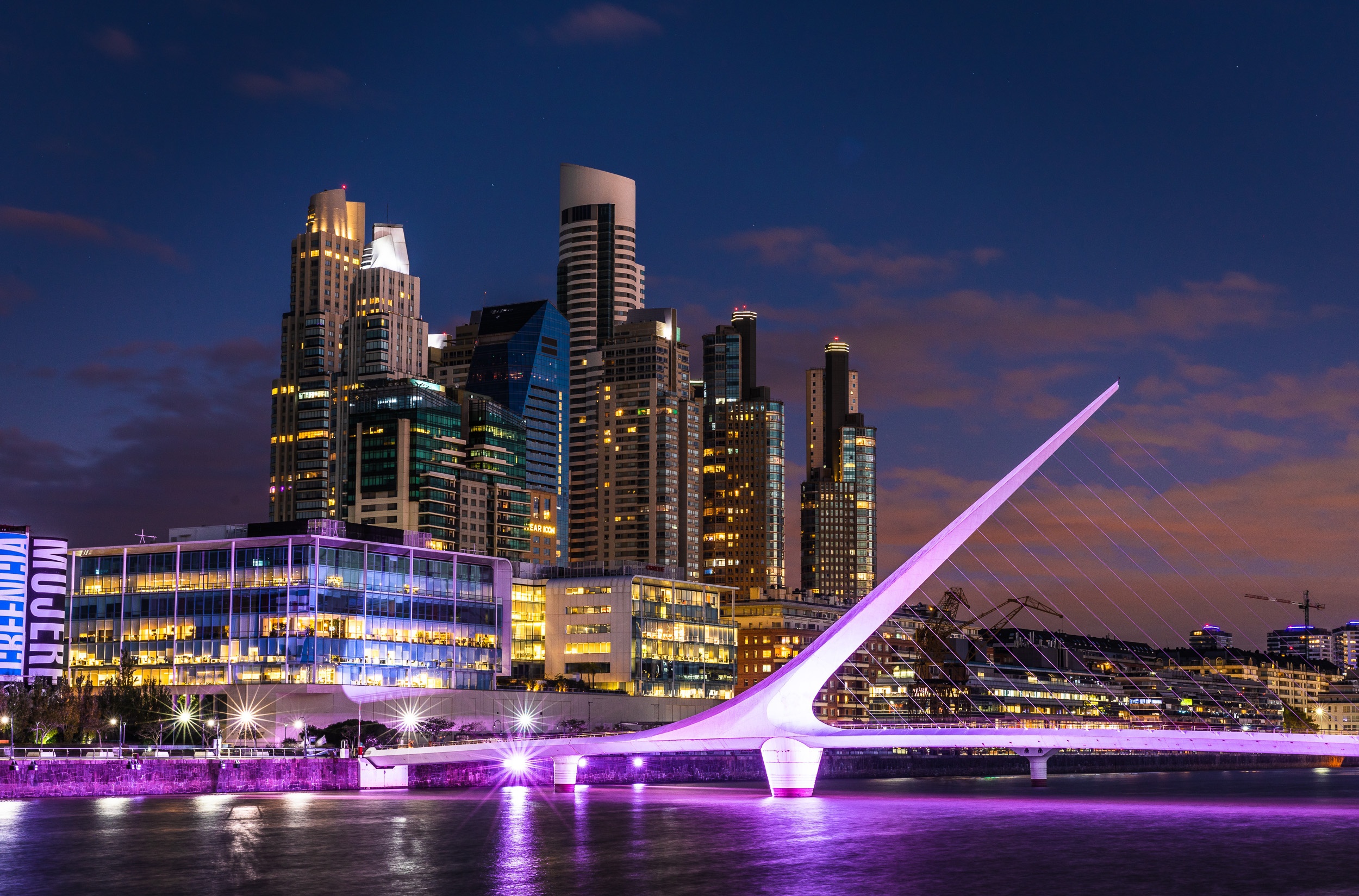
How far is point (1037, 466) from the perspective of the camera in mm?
60875

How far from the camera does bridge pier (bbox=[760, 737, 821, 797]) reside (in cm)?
6381

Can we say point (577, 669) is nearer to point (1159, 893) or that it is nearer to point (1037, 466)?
point (1037, 466)

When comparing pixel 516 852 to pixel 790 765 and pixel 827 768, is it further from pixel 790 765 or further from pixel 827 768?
pixel 827 768

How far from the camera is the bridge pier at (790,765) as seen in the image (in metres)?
63.8

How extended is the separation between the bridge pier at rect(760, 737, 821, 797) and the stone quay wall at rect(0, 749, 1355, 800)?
21766mm

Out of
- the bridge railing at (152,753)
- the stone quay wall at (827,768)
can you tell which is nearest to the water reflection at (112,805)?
the bridge railing at (152,753)

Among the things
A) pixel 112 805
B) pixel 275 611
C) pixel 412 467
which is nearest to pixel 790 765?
pixel 112 805

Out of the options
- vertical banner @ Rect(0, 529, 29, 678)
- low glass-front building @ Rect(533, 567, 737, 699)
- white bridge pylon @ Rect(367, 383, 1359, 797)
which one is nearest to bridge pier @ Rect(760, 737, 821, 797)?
white bridge pylon @ Rect(367, 383, 1359, 797)

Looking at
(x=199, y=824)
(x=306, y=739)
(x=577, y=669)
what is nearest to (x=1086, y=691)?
(x=577, y=669)

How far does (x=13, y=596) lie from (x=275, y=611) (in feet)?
78.2

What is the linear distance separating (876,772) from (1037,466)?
53406 mm

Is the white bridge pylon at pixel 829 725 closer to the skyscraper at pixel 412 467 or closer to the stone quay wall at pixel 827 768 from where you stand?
the stone quay wall at pixel 827 768

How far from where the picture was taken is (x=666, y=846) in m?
48.5

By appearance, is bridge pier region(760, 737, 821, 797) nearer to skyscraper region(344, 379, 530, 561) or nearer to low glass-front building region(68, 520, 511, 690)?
A: low glass-front building region(68, 520, 511, 690)
